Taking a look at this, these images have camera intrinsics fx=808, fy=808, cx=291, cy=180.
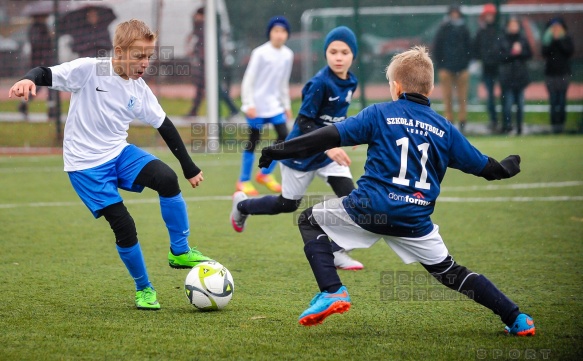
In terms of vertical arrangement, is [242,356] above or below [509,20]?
below

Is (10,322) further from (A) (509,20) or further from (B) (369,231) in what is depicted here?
(A) (509,20)

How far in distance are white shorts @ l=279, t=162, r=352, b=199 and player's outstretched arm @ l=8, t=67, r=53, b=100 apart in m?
2.20

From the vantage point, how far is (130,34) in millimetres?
4895

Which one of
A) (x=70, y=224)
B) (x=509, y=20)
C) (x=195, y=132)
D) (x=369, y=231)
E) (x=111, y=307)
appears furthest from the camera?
(x=509, y=20)

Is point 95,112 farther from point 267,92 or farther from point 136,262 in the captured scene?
point 267,92

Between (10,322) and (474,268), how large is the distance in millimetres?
3256

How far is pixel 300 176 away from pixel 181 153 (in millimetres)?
1456

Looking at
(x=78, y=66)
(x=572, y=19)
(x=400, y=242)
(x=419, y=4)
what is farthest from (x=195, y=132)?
(x=400, y=242)

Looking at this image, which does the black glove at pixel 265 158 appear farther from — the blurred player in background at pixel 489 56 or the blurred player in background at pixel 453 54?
the blurred player in background at pixel 489 56

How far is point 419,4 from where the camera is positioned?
1593 cm

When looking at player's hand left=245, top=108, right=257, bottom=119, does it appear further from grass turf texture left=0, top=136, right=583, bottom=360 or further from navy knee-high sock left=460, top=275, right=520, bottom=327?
navy knee-high sock left=460, top=275, right=520, bottom=327

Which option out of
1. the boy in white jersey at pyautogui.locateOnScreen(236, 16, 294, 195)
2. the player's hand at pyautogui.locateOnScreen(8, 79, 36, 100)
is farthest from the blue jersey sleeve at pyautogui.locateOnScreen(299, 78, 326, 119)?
the boy in white jersey at pyautogui.locateOnScreen(236, 16, 294, 195)

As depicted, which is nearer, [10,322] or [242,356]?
[242,356]

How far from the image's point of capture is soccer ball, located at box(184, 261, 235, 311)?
471 centimetres
